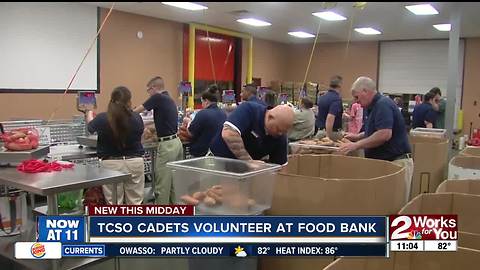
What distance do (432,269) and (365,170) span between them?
122 cm

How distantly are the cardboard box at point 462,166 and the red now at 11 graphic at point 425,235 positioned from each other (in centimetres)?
174

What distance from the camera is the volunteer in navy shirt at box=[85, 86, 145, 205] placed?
3594 millimetres

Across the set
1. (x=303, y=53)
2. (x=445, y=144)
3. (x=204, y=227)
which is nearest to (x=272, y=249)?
(x=204, y=227)

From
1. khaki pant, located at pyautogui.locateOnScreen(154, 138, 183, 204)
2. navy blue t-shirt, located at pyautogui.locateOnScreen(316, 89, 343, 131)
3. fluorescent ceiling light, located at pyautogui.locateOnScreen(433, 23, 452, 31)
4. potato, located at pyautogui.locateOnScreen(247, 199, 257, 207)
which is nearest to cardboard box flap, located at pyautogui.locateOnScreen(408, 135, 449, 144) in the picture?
navy blue t-shirt, located at pyautogui.locateOnScreen(316, 89, 343, 131)

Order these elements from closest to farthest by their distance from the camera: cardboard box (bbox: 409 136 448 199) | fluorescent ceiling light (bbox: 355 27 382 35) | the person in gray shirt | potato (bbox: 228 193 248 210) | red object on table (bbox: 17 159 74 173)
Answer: potato (bbox: 228 193 248 210), red object on table (bbox: 17 159 74 173), cardboard box (bbox: 409 136 448 199), the person in gray shirt, fluorescent ceiling light (bbox: 355 27 382 35)

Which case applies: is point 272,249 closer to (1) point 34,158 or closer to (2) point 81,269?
(2) point 81,269

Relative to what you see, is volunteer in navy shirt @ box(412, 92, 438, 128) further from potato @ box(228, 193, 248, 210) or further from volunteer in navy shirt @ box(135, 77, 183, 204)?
potato @ box(228, 193, 248, 210)

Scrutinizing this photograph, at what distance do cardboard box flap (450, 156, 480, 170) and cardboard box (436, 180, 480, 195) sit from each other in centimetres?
102

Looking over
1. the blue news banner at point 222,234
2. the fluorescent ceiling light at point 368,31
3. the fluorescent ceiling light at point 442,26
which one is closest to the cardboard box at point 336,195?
the blue news banner at point 222,234

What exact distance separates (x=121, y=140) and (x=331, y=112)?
2.63 meters

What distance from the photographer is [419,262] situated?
5.49 feet

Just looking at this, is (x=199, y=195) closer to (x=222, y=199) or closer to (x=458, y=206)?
(x=222, y=199)

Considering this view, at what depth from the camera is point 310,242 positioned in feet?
5.32

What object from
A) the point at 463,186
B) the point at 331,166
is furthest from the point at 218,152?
the point at 463,186
